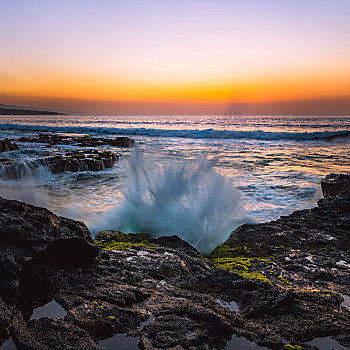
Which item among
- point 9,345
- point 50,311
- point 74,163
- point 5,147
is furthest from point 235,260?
point 5,147

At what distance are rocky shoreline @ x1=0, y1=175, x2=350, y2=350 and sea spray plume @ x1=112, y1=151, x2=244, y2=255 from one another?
5.43 ft

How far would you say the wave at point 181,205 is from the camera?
16.0ft

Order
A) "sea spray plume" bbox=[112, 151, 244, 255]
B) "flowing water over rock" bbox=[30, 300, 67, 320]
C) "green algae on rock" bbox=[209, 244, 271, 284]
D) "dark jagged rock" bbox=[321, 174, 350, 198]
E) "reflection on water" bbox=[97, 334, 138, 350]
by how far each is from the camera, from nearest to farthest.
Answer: "reflection on water" bbox=[97, 334, 138, 350] < "flowing water over rock" bbox=[30, 300, 67, 320] < "green algae on rock" bbox=[209, 244, 271, 284] < "sea spray plume" bbox=[112, 151, 244, 255] < "dark jagged rock" bbox=[321, 174, 350, 198]

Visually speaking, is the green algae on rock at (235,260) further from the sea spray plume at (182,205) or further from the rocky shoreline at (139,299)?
the sea spray plume at (182,205)

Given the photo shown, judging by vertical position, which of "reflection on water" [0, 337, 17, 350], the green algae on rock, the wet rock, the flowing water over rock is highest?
the wet rock

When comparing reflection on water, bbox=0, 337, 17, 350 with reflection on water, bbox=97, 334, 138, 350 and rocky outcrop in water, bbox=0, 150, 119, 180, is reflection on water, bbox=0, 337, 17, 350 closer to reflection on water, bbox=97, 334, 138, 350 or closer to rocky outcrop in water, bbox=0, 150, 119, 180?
reflection on water, bbox=97, 334, 138, 350

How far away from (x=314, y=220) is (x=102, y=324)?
4.49 metres

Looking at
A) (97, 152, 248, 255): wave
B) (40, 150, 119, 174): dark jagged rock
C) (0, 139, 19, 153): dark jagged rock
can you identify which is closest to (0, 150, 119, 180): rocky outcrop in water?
(40, 150, 119, 174): dark jagged rock

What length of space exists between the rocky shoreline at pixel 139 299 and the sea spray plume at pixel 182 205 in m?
1.65

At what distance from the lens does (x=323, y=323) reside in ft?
6.57

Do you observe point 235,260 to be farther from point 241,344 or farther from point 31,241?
point 31,241

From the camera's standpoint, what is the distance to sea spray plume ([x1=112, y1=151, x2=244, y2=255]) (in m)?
4.88

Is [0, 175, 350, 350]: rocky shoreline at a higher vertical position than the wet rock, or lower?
lower

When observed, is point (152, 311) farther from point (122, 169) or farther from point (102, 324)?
point (122, 169)
